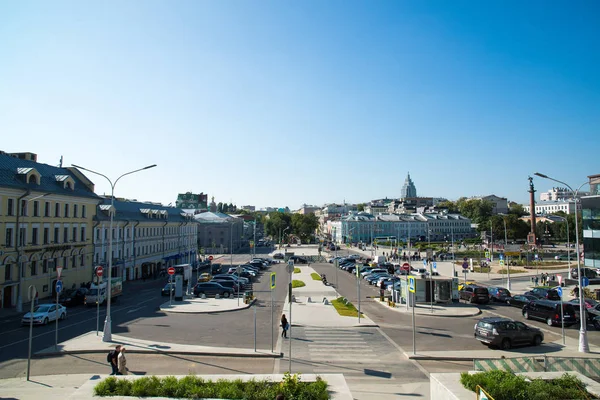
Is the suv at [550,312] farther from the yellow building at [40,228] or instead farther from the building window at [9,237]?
the building window at [9,237]

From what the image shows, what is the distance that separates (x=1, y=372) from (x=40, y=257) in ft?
81.8

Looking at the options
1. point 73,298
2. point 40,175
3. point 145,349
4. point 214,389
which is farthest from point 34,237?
point 214,389

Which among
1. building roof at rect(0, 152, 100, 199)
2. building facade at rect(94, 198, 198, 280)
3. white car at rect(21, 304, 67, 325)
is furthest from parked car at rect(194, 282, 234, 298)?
building roof at rect(0, 152, 100, 199)

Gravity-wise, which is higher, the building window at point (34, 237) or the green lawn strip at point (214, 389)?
the building window at point (34, 237)

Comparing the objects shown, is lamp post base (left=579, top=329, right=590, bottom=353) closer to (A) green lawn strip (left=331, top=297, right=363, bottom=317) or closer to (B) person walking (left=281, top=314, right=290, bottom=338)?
(A) green lawn strip (left=331, top=297, right=363, bottom=317)

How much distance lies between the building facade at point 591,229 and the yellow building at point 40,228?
195ft

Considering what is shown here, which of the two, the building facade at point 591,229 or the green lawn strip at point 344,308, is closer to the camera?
the green lawn strip at point 344,308

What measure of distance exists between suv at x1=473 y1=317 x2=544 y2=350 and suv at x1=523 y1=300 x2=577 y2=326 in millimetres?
6731

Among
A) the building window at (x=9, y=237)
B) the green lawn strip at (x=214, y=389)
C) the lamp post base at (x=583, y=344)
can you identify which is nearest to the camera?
the green lawn strip at (x=214, y=389)

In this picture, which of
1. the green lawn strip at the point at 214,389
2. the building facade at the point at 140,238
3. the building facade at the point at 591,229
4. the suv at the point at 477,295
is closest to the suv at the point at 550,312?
the suv at the point at 477,295

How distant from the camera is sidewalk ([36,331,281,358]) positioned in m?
19.4

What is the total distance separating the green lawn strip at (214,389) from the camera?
10.6 meters

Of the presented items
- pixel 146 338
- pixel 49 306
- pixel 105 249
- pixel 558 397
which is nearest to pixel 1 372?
pixel 146 338

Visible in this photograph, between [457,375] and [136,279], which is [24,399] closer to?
[457,375]
